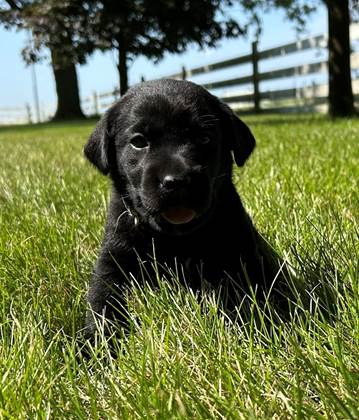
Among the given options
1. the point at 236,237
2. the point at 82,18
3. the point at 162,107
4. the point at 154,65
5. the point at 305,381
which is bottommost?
the point at 305,381

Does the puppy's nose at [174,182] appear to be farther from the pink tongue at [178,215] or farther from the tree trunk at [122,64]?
the tree trunk at [122,64]

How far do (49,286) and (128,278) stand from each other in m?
0.29

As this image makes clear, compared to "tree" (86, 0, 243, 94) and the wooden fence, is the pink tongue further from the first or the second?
"tree" (86, 0, 243, 94)

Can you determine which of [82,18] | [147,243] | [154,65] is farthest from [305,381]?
[154,65]

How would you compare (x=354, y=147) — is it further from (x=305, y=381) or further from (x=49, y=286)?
(x=305, y=381)

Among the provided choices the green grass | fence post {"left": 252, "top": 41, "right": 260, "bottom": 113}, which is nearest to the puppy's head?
the green grass

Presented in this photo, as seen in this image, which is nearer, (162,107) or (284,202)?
(162,107)

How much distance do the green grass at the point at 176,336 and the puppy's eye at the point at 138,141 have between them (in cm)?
51

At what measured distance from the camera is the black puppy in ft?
6.04

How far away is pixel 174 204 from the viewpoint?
183cm

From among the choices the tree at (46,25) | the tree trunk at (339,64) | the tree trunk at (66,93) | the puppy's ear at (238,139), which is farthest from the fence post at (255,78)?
the puppy's ear at (238,139)

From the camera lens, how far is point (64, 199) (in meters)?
3.35

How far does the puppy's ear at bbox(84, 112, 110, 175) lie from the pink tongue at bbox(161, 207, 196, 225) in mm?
435

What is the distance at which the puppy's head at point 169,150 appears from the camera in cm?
182
